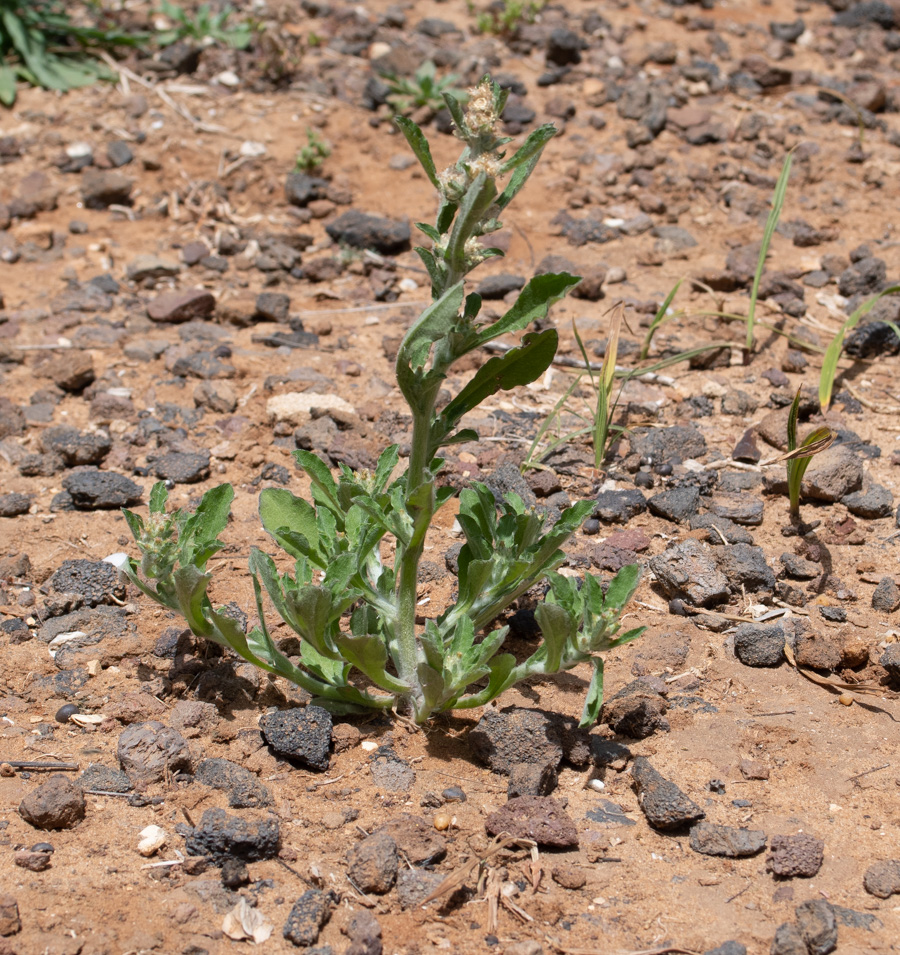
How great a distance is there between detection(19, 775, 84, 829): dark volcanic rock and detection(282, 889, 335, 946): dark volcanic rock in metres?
0.61

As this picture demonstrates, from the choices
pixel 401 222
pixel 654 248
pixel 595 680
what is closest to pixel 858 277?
pixel 654 248

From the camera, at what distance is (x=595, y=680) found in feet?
7.82

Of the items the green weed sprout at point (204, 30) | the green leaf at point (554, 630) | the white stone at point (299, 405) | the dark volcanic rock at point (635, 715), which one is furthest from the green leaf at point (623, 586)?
the green weed sprout at point (204, 30)

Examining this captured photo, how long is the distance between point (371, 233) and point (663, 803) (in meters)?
3.64

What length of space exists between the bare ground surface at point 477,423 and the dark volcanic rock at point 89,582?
2.4 inches

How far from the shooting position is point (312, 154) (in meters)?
5.81

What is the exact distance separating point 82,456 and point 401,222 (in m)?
2.37

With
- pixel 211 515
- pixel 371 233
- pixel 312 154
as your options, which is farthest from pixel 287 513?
pixel 312 154

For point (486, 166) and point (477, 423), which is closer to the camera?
point (486, 166)

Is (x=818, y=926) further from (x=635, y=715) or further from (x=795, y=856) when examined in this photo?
(x=635, y=715)

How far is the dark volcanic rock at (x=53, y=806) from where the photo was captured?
2305 mm

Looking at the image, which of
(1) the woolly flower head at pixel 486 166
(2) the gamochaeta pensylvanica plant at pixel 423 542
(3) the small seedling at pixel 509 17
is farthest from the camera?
(3) the small seedling at pixel 509 17

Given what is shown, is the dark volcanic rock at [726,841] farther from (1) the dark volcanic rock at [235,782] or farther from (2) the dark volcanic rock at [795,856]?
(1) the dark volcanic rock at [235,782]

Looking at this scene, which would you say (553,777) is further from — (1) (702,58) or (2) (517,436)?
(1) (702,58)
